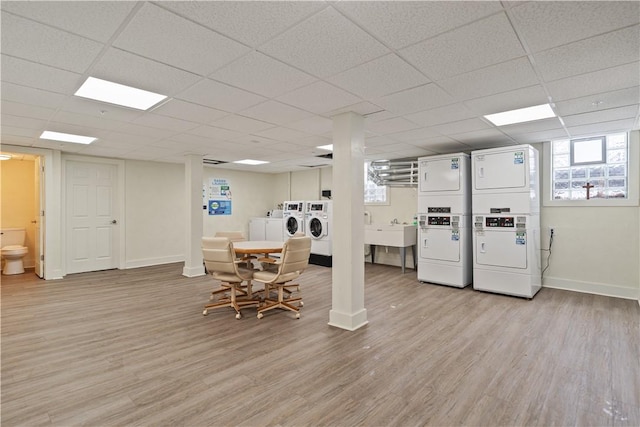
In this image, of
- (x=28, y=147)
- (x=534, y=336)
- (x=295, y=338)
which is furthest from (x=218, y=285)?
(x=534, y=336)

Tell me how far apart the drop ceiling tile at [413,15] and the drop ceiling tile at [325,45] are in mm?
86

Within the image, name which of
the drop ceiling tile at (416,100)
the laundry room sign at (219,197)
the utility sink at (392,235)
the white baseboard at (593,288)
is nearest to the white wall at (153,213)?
the laundry room sign at (219,197)

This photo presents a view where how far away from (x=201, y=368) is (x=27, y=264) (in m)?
6.51

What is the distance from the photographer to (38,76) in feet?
8.16

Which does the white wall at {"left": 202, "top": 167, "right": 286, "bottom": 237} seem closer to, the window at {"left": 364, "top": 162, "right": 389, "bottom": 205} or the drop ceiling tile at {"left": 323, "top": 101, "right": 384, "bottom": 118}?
the window at {"left": 364, "top": 162, "right": 389, "bottom": 205}

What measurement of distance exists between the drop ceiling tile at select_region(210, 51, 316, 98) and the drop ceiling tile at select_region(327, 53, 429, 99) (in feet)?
0.98

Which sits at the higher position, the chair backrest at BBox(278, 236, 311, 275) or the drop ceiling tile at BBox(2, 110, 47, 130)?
the drop ceiling tile at BBox(2, 110, 47, 130)

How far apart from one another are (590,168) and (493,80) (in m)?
3.48

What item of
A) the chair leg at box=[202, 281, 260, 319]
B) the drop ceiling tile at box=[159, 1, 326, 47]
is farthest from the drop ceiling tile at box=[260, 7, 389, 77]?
the chair leg at box=[202, 281, 260, 319]

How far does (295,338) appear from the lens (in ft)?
10.2

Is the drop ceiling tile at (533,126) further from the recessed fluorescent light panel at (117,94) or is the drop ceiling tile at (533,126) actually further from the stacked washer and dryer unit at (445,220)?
the recessed fluorescent light panel at (117,94)

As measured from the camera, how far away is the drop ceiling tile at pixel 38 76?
2.28m

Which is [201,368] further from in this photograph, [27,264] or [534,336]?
[27,264]

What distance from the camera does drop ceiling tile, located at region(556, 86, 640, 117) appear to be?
2898 mm
